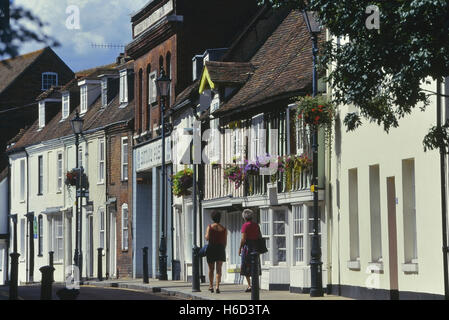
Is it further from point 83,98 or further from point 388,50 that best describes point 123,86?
point 388,50

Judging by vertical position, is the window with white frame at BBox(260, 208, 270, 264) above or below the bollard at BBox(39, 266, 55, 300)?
above

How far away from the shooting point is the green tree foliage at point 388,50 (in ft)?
51.2

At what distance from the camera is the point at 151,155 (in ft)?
144

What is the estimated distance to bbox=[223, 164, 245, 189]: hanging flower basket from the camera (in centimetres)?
3272

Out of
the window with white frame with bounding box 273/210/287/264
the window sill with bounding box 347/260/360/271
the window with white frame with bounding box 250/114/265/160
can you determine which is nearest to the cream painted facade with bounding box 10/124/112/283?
the window with white frame with bounding box 250/114/265/160

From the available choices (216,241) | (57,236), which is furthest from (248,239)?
(57,236)

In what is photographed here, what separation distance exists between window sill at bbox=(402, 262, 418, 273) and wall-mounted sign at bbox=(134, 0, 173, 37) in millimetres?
21479

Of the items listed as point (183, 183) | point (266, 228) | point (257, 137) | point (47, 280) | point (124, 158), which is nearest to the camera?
point (47, 280)

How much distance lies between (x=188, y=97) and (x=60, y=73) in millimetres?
32154

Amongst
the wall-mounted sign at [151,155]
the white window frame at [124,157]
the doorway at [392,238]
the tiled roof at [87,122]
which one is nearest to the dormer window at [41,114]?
the tiled roof at [87,122]

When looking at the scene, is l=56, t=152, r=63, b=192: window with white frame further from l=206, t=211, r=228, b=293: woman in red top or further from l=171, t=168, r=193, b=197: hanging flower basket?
l=206, t=211, r=228, b=293: woman in red top

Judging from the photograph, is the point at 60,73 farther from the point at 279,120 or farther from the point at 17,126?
the point at 279,120

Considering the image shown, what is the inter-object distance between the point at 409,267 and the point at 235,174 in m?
10.7

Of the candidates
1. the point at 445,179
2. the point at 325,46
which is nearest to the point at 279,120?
the point at 445,179
